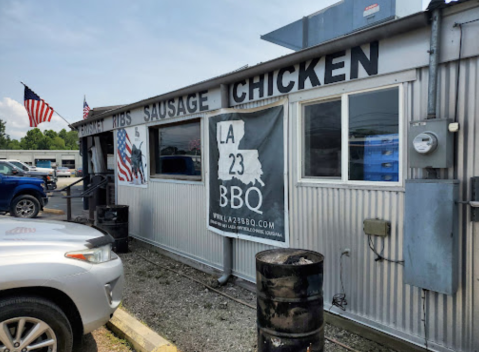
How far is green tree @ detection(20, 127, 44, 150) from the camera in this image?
89.1m

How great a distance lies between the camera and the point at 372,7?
19.8ft

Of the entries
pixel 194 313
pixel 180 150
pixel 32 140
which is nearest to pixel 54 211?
pixel 180 150

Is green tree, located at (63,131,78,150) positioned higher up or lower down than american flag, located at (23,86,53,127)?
higher up

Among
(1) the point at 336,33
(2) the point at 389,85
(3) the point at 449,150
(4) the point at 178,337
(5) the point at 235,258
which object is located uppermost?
(1) the point at 336,33

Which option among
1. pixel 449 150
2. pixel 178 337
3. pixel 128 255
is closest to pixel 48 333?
pixel 178 337

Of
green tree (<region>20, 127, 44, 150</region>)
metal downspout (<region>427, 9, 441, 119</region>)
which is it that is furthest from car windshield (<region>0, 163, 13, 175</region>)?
green tree (<region>20, 127, 44, 150</region>)

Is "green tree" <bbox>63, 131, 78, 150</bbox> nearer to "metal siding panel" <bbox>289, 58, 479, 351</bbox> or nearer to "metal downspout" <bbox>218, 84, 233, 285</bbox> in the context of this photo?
"metal downspout" <bbox>218, 84, 233, 285</bbox>

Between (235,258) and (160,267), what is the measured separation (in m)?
1.72

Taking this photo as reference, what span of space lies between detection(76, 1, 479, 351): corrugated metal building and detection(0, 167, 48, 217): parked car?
917 cm

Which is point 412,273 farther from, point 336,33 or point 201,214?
point 336,33

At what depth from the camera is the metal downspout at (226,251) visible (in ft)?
18.1

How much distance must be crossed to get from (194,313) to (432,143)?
339 centimetres

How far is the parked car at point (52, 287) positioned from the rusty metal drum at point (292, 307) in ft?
4.97

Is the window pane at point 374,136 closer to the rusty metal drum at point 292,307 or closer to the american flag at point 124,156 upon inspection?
the rusty metal drum at point 292,307
